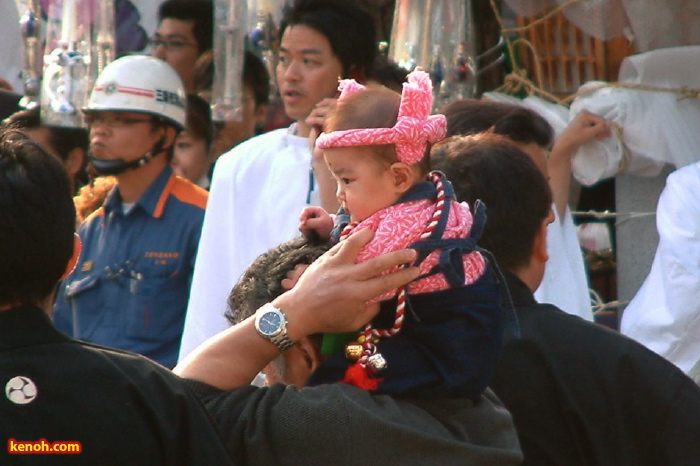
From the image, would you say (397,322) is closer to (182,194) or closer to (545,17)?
(182,194)

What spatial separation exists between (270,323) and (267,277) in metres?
0.18

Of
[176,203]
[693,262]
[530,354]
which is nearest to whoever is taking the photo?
[530,354]

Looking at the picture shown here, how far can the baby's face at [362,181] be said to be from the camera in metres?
2.34

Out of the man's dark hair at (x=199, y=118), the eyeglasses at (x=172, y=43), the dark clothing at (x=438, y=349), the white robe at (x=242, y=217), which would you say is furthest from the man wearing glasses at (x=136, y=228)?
the dark clothing at (x=438, y=349)

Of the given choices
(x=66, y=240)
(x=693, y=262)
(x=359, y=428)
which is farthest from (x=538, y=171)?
(x=693, y=262)

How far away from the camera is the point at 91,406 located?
200cm

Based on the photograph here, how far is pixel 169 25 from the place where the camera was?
20.3 feet

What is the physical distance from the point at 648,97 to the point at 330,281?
3.02m

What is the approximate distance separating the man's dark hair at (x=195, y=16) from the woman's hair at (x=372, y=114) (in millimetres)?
3985

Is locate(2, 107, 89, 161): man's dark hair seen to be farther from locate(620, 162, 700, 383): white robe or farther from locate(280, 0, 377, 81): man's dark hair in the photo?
locate(620, 162, 700, 383): white robe

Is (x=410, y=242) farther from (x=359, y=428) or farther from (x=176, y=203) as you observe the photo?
(x=176, y=203)

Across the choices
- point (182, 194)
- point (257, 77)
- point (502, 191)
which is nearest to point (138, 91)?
point (182, 194)

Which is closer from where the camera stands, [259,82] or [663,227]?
[663,227]

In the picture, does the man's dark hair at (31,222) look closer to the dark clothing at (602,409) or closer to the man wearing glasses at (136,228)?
the dark clothing at (602,409)
